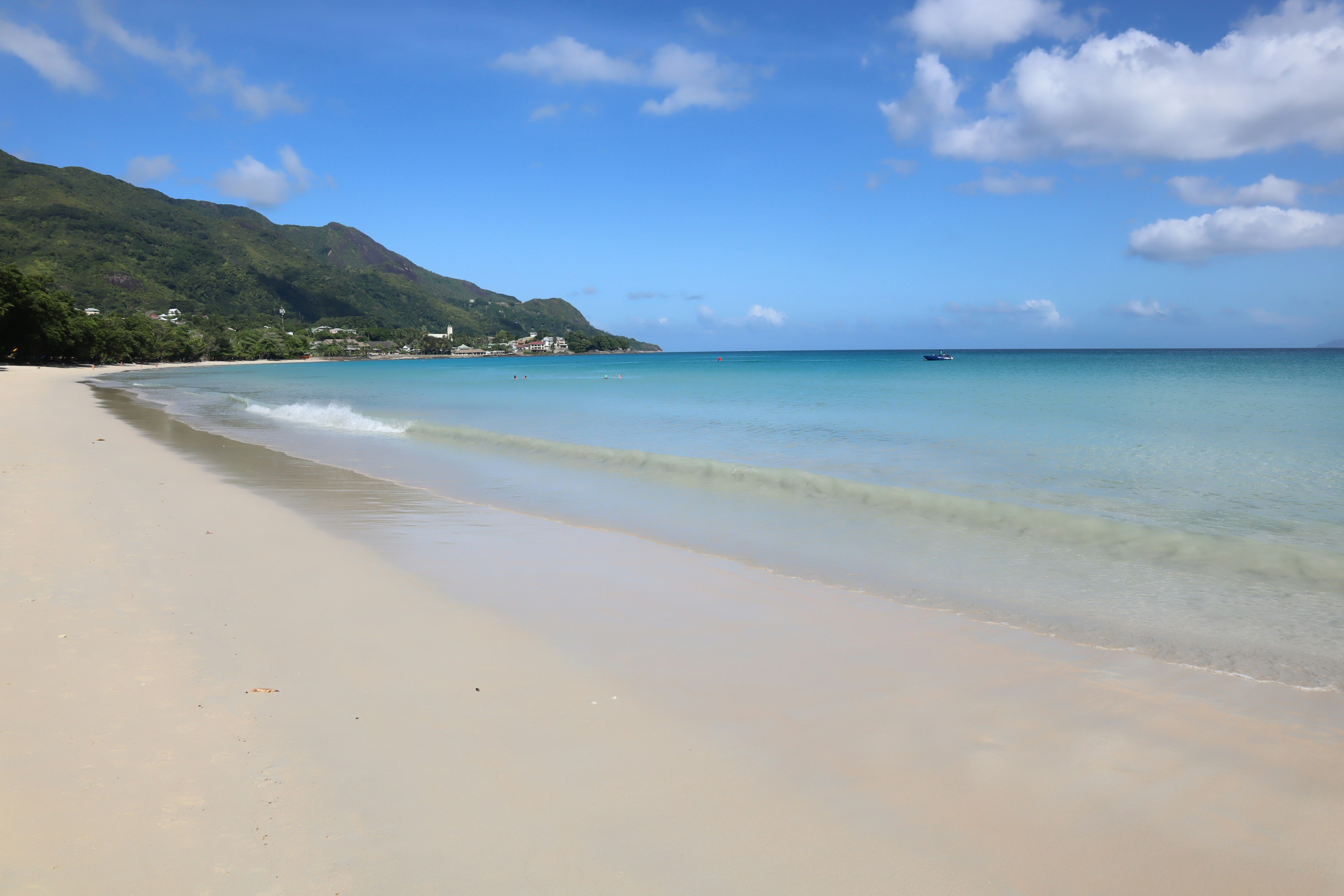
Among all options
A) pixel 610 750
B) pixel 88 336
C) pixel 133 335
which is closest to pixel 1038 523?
pixel 610 750

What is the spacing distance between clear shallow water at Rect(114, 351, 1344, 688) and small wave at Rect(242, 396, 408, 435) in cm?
30

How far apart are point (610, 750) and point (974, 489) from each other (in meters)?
9.87

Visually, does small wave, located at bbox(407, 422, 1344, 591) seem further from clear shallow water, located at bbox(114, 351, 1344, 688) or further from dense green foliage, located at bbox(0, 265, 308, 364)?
dense green foliage, located at bbox(0, 265, 308, 364)

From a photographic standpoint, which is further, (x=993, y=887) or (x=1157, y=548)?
(x=1157, y=548)

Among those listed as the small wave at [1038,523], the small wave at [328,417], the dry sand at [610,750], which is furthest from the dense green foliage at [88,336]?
the dry sand at [610,750]

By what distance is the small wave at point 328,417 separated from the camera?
22766 mm

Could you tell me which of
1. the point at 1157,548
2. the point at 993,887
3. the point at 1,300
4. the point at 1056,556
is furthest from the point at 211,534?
the point at 1,300

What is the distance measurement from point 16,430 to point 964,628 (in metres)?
21.3

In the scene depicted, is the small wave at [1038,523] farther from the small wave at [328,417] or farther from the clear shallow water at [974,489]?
the small wave at [328,417]

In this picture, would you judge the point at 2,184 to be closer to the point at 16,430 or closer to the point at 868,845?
the point at 16,430

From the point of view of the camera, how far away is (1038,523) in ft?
31.3

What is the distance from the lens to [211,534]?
7.96 metres

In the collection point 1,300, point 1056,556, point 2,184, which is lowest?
point 1056,556

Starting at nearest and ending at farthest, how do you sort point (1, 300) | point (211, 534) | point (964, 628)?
point (964, 628) < point (211, 534) < point (1, 300)
